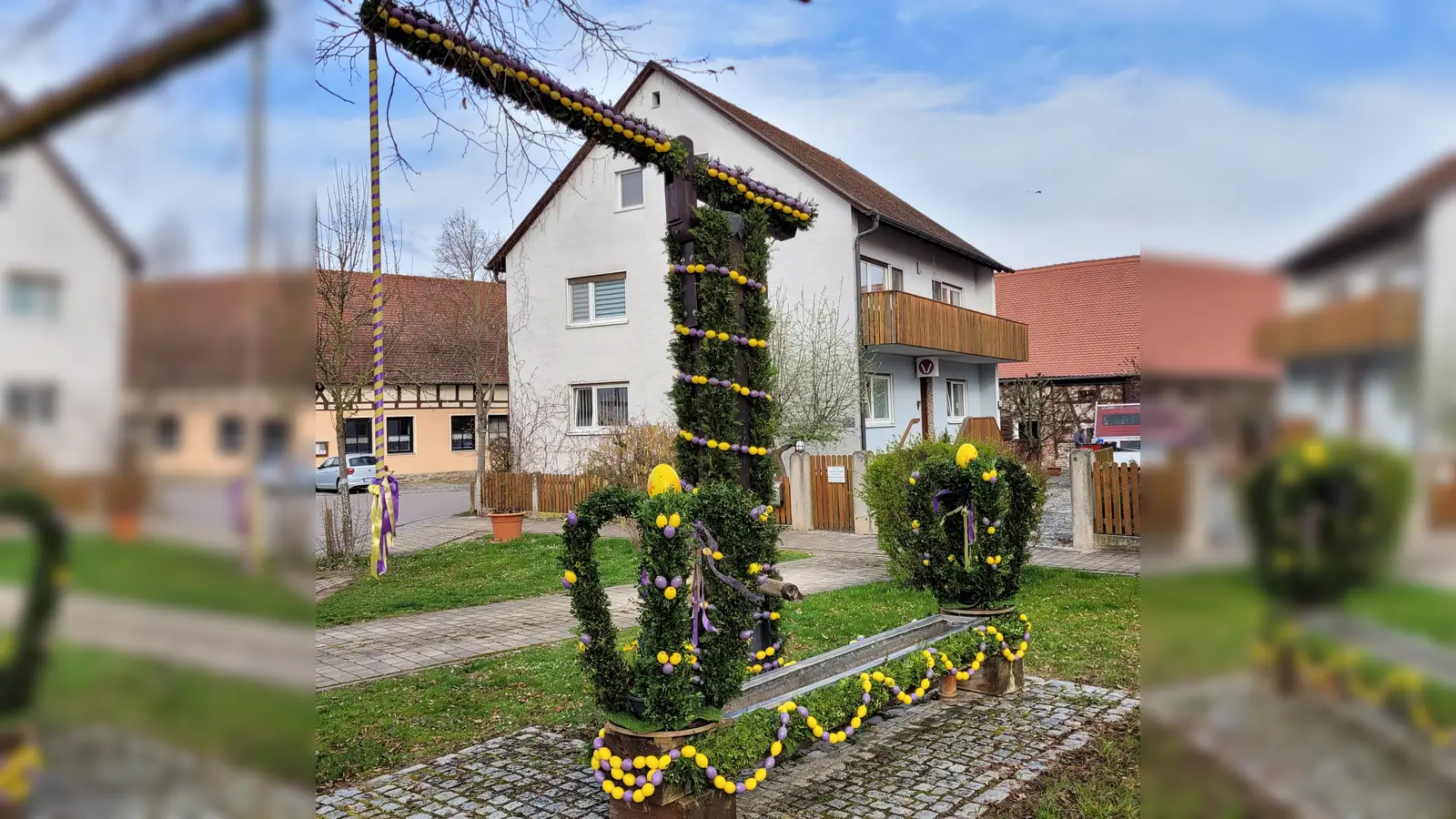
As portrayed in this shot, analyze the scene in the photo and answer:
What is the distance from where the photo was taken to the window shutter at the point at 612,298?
19.5 m

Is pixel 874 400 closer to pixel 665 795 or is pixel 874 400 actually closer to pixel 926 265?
pixel 926 265

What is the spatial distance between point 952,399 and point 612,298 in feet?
31.1

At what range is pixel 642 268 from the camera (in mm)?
19000

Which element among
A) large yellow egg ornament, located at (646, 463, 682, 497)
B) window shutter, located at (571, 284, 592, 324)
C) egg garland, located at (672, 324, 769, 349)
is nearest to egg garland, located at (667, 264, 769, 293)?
egg garland, located at (672, 324, 769, 349)

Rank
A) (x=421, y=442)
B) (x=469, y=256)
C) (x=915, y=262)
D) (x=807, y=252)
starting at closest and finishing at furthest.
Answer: (x=807, y=252) → (x=915, y=262) → (x=469, y=256) → (x=421, y=442)
